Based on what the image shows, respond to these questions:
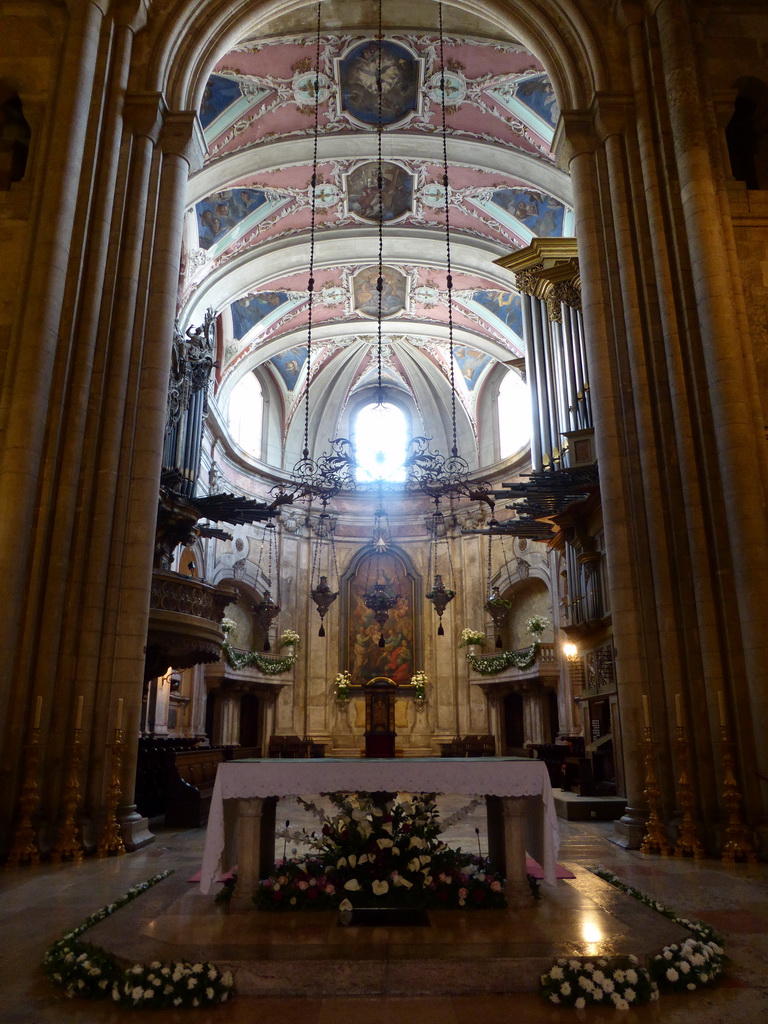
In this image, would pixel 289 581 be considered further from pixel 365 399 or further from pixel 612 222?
pixel 612 222

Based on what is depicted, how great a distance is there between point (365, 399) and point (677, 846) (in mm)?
22698

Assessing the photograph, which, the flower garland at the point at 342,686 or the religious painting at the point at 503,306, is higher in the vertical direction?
the religious painting at the point at 503,306

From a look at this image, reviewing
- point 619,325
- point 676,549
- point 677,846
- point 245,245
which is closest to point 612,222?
point 619,325

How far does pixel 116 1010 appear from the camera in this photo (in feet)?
12.7

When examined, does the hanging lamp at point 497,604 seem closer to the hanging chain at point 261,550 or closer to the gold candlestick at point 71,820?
the hanging chain at point 261,550

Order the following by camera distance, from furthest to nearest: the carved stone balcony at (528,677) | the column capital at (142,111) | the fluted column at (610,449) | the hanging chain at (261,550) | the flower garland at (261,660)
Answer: the hanging chain at (261,550) → the flower garland at (261,660) → the carved stone balcony at (528,677) → the column capital at (142,111) → the fluted column at (610,449)

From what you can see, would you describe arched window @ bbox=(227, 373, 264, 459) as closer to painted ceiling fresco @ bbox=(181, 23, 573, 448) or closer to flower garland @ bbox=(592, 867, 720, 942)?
painted ceiling fresco @ bbox=(181, 23, 573, 448)

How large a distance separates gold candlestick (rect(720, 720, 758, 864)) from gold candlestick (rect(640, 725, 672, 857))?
58cm

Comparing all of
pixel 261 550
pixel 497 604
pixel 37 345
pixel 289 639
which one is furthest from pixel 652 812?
pixel 261 550

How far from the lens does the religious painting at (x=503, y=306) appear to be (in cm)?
2283

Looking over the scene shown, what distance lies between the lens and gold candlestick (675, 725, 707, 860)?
7676 mm

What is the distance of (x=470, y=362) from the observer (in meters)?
26.8

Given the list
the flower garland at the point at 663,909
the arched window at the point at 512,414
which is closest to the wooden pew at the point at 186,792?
the flower garland at the point at 663,909

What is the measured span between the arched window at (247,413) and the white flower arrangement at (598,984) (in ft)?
74.3
